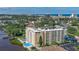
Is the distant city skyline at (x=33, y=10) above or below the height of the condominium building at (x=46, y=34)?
above

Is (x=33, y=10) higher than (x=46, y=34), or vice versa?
(x=33, y=10)

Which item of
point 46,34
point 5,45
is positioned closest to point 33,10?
point 46,34

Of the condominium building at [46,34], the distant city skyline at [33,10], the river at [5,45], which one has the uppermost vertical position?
the distant city skyline at [33,10]

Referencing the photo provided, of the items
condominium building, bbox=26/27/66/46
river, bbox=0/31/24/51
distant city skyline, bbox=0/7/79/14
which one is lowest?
river, bbox=0/31/24/51

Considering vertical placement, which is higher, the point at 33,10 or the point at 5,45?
the point at 33,10

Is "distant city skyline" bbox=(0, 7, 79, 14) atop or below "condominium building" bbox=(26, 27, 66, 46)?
atop

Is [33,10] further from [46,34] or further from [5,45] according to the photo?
[5,45]

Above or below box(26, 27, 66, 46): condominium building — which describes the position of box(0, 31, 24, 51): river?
below

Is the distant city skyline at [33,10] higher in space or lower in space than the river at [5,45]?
higher

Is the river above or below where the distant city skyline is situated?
below

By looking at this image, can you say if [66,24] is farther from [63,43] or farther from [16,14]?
[16,14]
